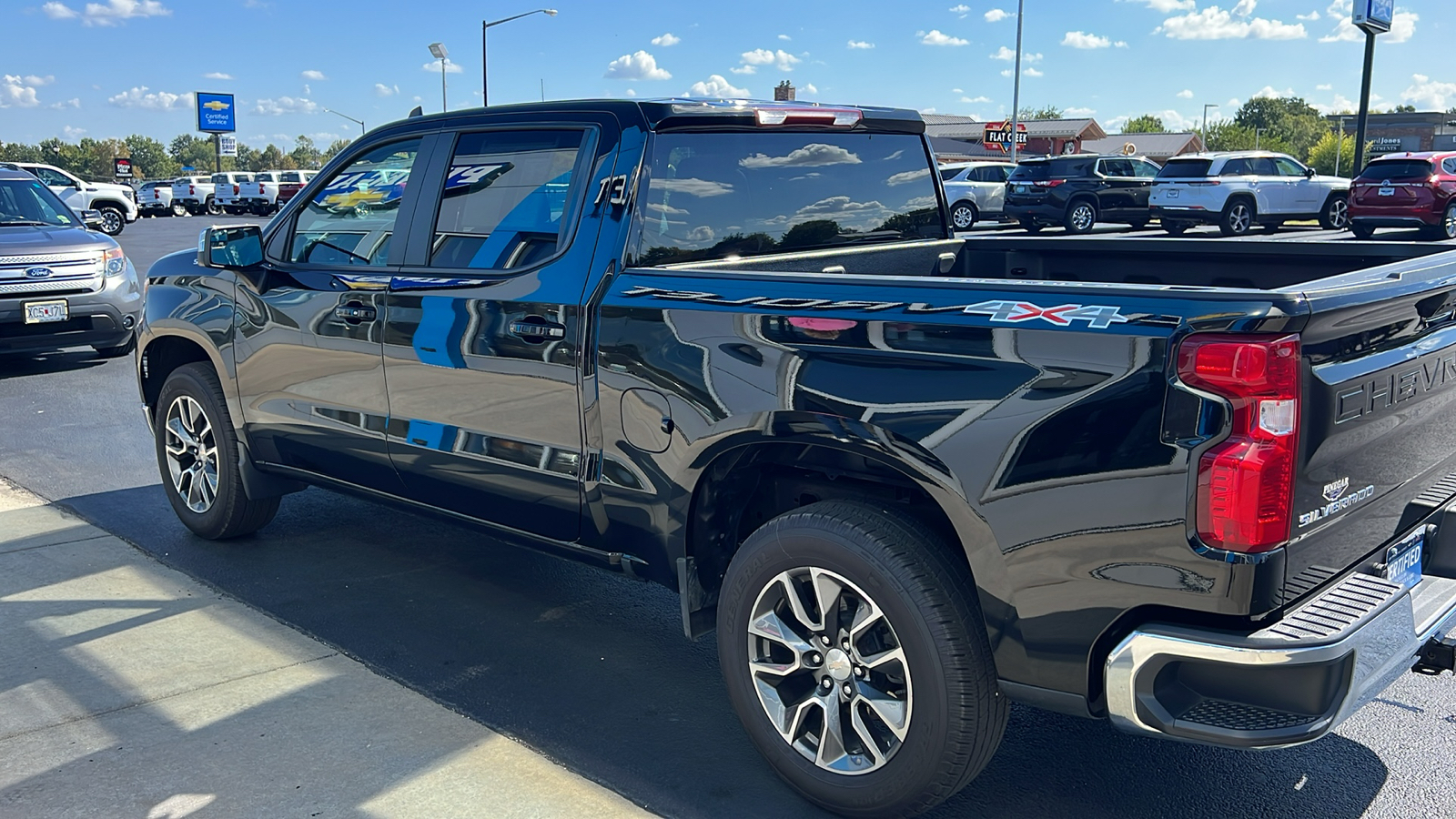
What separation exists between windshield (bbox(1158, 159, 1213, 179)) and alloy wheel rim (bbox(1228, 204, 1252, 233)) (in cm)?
103

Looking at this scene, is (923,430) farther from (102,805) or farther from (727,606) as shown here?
(102,805)

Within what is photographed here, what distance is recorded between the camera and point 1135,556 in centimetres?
249

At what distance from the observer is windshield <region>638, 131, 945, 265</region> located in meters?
3.70

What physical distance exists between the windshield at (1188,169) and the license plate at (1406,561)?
79.7 ft

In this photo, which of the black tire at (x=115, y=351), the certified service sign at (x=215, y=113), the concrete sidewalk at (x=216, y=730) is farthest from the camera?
the certified service sign at (x=215, y=113)

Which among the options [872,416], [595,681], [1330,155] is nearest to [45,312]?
[595,681]

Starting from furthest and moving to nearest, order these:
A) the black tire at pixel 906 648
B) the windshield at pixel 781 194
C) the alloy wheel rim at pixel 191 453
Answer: the alloy wheel rim at pixel 191 453, the windshield at pixel 781 194, the black tire at pixel 906 648

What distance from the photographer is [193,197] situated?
50000 mm

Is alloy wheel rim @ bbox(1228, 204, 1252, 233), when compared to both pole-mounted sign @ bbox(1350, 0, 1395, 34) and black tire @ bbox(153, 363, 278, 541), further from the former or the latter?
black tire @ bbox(153, 363, 278, 541)

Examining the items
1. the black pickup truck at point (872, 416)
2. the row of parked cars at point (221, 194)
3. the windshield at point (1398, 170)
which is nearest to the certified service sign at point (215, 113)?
the row of parked cars at point (221, 194)

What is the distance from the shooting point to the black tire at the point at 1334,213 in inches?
1056

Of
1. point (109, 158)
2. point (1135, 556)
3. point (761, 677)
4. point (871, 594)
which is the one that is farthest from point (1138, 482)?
point (109, 158)

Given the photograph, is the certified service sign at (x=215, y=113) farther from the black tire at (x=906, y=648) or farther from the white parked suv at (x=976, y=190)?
the black tire at (x=906, y=648)

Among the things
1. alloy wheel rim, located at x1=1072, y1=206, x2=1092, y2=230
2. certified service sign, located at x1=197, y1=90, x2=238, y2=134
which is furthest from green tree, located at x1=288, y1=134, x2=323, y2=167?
alloy wheel rim, located at x1=1072, y1=206, x2=1092, y2=230
